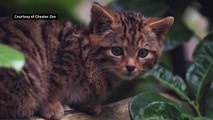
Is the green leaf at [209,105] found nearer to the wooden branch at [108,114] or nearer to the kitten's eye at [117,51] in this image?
the wooden branch at [108,114]

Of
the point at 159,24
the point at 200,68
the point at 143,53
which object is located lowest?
the point at 200,68

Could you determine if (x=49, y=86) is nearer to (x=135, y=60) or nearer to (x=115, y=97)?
(x=135, y=60)

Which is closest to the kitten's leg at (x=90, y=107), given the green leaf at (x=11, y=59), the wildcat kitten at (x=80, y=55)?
the wildcat kitten at (x=80, y=55)

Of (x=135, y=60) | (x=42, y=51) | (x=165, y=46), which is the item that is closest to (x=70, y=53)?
(x=42, y=51)

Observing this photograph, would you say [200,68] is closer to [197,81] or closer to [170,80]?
[197,81]

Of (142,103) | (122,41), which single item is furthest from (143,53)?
(142,103)

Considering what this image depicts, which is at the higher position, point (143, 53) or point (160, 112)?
point (143, 53)
